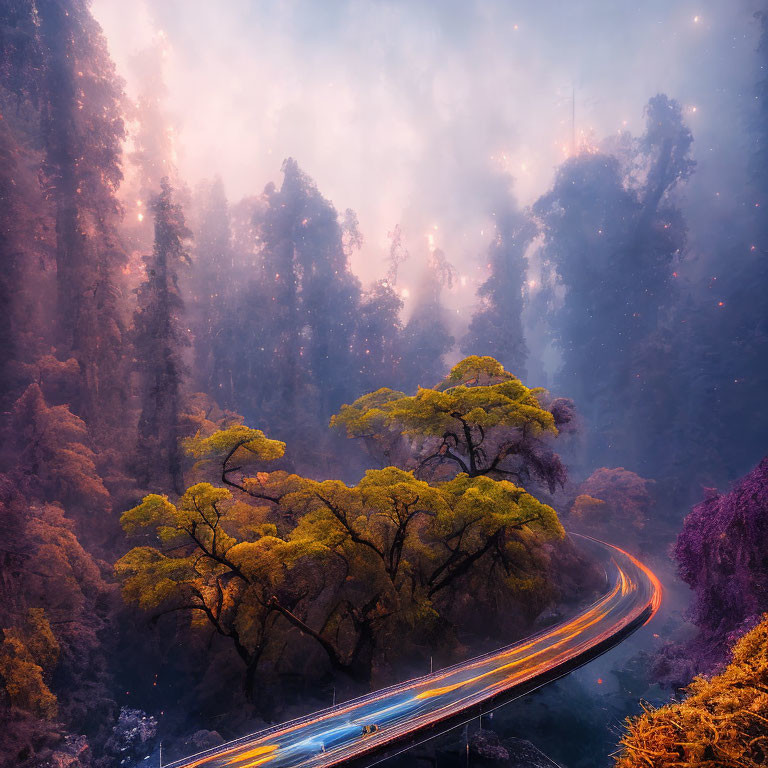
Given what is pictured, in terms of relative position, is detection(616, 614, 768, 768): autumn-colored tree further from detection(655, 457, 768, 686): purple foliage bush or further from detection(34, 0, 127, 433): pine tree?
detection(34, 0, 127, 433): pine tree

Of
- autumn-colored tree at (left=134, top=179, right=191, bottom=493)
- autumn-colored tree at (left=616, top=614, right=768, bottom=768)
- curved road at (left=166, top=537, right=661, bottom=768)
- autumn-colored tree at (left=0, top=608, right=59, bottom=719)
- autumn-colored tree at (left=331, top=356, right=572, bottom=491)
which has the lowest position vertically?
curved road at (left=166, top=537, right=661, bottom=768)

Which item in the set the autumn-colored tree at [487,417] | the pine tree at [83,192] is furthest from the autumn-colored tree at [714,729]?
the pine tree at [83,192]

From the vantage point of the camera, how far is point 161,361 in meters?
23.5

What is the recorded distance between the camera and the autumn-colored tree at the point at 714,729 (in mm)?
2332

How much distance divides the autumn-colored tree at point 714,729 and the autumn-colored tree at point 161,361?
2377 centimetres

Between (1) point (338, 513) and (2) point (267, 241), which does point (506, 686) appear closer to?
(1) point (338, 513)

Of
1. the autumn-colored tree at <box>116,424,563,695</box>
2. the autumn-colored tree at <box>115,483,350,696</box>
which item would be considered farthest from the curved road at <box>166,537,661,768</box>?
the autumn-colored tree at <box>115,483,350,696</box>

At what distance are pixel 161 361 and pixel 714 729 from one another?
88.1 feet

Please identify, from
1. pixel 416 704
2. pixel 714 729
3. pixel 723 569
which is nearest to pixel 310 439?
pixel 416 704

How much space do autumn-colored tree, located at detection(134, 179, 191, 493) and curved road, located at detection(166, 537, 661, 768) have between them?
54.8 ft

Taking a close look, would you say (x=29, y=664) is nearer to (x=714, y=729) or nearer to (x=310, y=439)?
(x=714, y=729)

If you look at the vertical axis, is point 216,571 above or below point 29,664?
above

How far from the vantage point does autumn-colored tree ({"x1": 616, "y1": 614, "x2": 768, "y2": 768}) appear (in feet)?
7.65

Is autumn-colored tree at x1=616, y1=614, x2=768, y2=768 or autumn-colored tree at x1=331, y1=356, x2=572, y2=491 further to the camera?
autumn-colored tree at x1=331, y1=356, x2=572, y2=491
